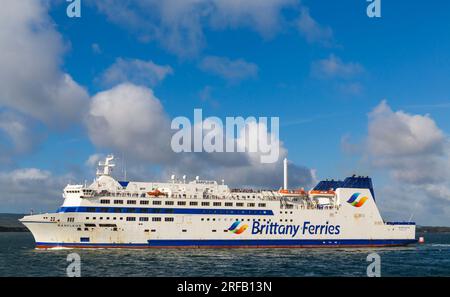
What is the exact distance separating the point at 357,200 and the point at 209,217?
20512mm

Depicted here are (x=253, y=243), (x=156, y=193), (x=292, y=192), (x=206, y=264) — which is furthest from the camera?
(x=292, y=192)

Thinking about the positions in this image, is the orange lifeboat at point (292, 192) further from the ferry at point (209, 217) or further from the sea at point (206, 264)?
the sea at point (206, 264)

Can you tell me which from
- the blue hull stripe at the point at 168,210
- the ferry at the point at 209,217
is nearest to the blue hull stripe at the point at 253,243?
the ferry at the point at 209,217

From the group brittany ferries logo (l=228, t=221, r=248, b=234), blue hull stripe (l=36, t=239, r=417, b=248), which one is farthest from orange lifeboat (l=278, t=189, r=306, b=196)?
brittany ferries logo (l=228, t=221, r=248, b=234)

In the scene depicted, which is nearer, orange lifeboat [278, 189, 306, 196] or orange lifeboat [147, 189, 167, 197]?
orange lifeboat [147, 189, 167, 197]

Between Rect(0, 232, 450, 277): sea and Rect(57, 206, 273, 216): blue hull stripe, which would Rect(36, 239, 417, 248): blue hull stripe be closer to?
Rect(0, 232, 450, 277): sea

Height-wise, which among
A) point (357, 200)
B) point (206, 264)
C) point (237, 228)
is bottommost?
point (206, 264)

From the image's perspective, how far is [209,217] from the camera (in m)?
52.2

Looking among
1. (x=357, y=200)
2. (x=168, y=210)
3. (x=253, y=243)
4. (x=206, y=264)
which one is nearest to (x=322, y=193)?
(x=357, y=200)

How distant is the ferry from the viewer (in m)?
48.0

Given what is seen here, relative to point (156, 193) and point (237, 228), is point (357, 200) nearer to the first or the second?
point (237, 228)
